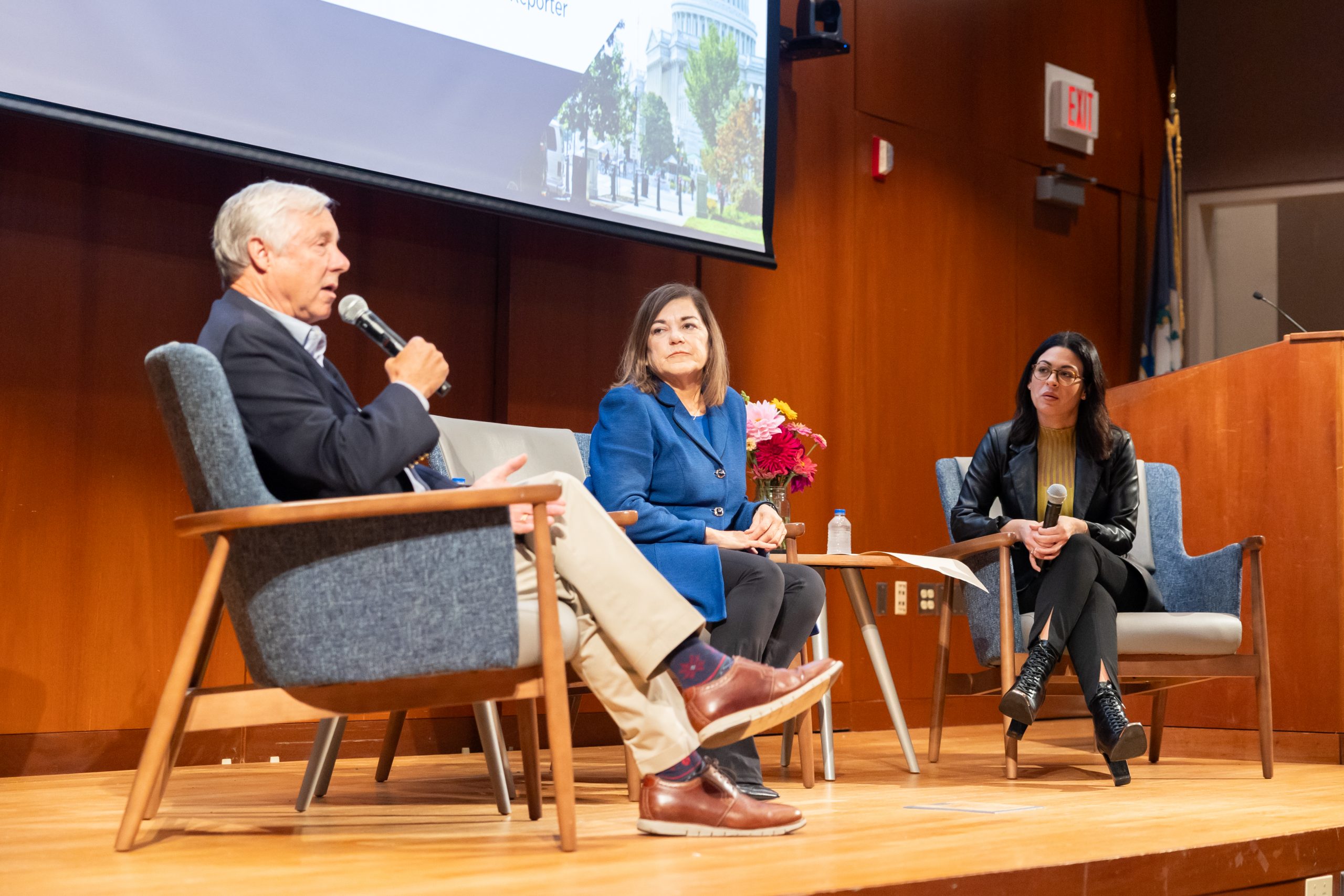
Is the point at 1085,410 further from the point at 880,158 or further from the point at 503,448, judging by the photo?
the point at 880,158

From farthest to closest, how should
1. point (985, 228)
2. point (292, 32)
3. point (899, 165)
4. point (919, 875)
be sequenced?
point (985, 228)
point (899, 165)
point (292, 32)
point (919, 875)

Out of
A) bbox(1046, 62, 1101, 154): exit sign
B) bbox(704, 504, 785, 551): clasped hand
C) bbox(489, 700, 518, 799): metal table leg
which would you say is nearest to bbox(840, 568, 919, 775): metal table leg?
bbox(704, 504, 785, 551): clasped hand

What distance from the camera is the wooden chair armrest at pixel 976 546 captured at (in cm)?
330

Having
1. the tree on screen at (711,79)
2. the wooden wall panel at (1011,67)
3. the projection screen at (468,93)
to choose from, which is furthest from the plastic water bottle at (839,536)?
the wooden wall panel at (1011,67)

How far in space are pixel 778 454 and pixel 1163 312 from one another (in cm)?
373

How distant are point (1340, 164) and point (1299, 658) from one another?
379 cm

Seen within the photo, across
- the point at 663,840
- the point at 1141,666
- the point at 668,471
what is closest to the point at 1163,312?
the point at 1141,666

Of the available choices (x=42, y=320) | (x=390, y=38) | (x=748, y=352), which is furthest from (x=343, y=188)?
(x=748, y=352)

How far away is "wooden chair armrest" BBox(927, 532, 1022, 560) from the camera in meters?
3.30

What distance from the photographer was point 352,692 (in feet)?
6.53

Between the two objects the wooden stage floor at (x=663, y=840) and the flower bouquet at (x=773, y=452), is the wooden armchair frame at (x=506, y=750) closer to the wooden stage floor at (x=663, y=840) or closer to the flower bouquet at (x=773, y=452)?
the wooden stage floor at (x=663, y=840)

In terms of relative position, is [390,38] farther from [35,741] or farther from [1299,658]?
[1299,658]

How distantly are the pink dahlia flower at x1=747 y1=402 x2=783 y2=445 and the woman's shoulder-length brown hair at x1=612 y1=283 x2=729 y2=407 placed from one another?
0.41 metres

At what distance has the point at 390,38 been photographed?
3605 millimetres
